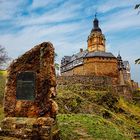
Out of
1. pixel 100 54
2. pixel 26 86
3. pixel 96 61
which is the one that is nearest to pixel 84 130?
pixel 26 86

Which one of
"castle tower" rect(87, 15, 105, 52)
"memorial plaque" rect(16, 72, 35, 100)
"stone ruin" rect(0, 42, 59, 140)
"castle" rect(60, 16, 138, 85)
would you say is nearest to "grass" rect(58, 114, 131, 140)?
"stone ruin" rect(0, 42, 59, 140)

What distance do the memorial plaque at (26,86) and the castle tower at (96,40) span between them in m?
57.9

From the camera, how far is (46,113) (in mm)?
12992

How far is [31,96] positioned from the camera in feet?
43.1

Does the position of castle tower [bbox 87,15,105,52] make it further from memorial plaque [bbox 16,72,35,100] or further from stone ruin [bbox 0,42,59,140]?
memorial plaque [bbox 16,72,35,100]

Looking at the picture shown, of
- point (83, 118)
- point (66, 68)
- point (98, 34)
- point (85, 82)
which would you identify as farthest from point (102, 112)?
point (66, 68)

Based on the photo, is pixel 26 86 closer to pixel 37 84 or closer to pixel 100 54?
pixel 37 84

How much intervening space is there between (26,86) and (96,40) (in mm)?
59076


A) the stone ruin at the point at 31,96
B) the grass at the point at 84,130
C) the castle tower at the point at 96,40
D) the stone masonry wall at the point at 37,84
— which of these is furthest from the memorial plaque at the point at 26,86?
the castle tower at the point at 96,40

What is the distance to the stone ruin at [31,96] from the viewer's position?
1262 centimetres

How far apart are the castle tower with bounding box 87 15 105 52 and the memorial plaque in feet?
190

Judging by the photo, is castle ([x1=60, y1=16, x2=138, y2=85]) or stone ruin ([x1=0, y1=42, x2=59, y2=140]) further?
castle ([x1=60, y1=16, x2=138, y2=85])

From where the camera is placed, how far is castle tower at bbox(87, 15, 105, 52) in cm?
7100

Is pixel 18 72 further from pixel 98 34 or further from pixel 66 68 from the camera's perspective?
pixel 66 68
